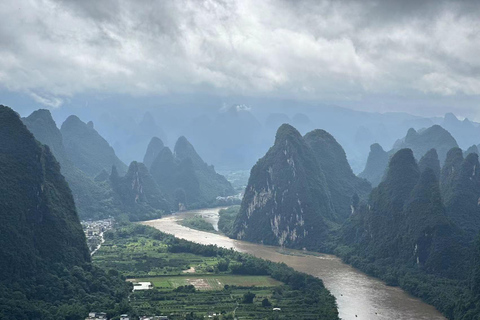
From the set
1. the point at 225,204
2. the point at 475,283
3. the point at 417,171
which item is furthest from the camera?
the point at 225,204

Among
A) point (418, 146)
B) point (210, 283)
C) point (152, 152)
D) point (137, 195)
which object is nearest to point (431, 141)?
point (418, 146)

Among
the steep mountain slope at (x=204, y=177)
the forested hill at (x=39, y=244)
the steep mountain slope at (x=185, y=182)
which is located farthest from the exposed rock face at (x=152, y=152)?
the forested hill at (x=39, y=244)

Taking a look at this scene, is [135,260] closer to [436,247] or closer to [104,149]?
[436,247]

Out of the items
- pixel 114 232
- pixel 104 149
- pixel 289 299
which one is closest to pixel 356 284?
pixel 289 299

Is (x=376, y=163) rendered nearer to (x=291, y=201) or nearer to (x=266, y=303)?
(x=291, y=201)

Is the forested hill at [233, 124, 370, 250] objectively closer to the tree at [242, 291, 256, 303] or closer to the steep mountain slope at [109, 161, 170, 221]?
the steep mountain slope at [109, 161, 170, 221]

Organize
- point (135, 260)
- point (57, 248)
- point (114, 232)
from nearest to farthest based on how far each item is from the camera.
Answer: point (57, 248), point (135, 260), point (114, 232)

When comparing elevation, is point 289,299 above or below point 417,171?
below
